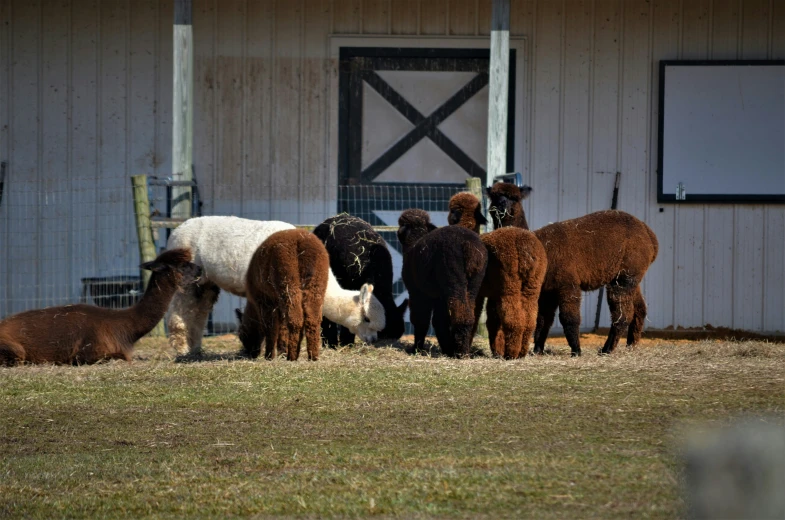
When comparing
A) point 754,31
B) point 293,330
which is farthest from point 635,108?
point 293,330

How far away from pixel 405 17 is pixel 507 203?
4.38 meters

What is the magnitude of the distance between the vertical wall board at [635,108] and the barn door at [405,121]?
1.43m

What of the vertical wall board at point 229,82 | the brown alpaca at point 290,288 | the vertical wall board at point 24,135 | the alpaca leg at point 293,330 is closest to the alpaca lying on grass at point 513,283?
the brown alpaca at point 290,288

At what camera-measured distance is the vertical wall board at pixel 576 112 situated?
1377cm

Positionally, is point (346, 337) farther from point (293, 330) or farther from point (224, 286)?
point (293, 330)

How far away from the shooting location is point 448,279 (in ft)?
29.9

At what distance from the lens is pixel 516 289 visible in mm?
9172

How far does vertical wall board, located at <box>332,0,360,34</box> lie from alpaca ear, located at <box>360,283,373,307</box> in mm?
4983

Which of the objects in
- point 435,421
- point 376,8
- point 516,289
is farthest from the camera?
point 376,8

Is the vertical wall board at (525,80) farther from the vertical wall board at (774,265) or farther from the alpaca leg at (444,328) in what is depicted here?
the alpaca leg at (444,328)

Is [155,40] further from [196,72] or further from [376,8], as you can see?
[376,8]

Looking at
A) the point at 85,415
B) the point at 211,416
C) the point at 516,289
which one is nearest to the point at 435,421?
the point at 211,416

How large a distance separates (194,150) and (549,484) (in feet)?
31.6

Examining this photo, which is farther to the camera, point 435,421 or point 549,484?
point 435,421
